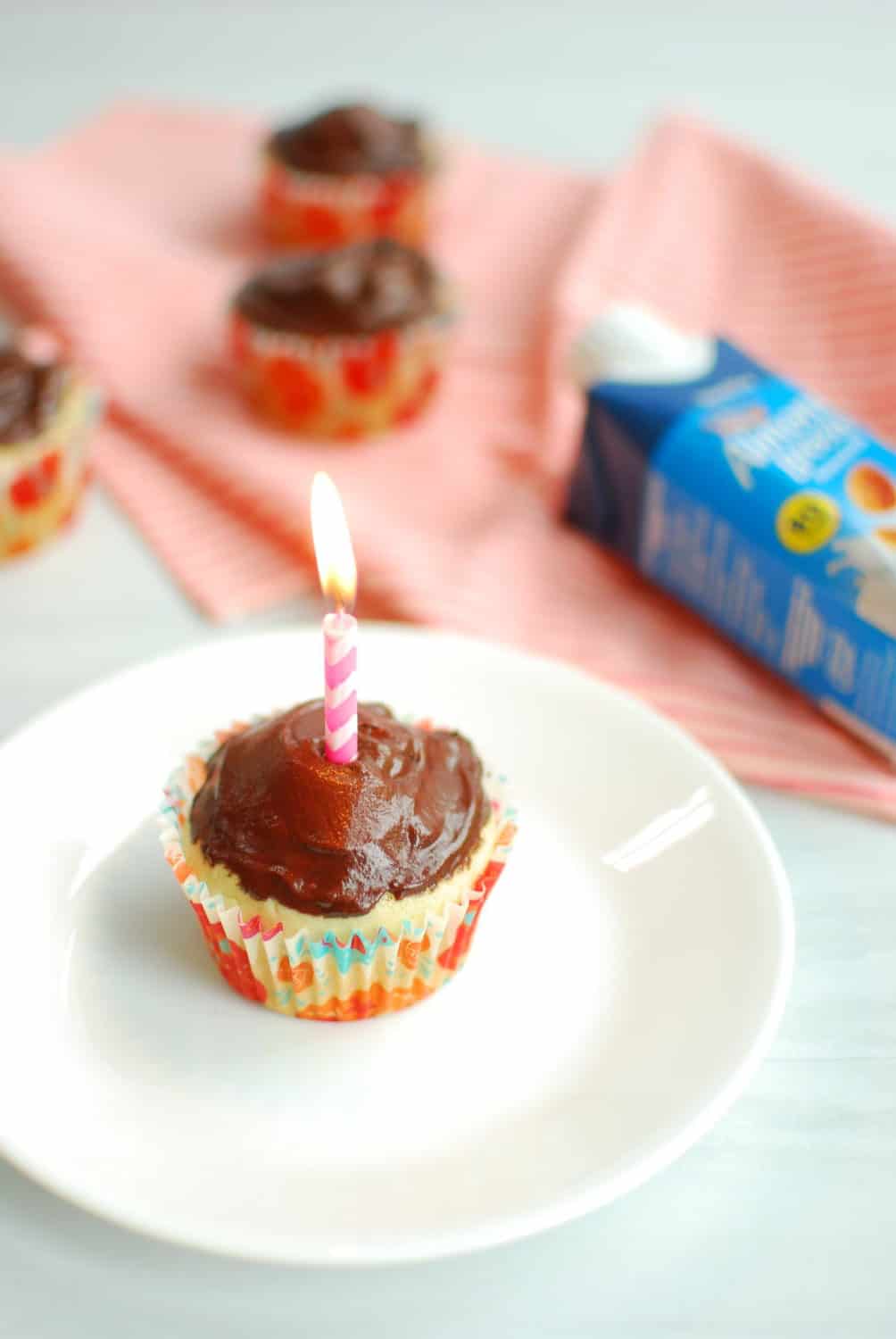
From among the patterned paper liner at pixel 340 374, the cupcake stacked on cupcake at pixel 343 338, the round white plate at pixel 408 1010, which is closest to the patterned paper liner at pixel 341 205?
the cupcake stacked on cupcake at pixel 343 338

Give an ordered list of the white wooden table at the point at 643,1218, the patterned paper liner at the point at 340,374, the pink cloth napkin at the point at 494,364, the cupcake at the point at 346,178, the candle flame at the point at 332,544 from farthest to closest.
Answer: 1. the cupcake at the point at 346,178
2. the patterned paper liner at the point at 340,374
3. the pink cloth napkin at the point at 494,364
4. the candle flame at the point at 332,544
5. the white wooden table at the point at 643,1218

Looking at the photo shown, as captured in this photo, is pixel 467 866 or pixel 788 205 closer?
pixel 467 866

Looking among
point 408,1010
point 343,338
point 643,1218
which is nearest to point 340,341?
point 343,338

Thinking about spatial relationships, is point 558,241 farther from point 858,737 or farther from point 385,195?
point 858,737

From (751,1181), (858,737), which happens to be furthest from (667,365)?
(751,1181)

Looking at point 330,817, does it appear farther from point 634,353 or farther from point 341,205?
point 341,205

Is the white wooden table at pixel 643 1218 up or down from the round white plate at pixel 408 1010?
down

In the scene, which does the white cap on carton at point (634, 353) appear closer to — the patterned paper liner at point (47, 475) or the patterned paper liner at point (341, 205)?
the patterned paper liner at point (47, 475)
